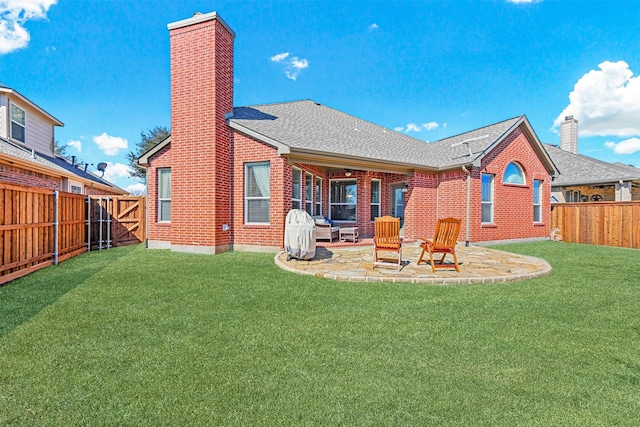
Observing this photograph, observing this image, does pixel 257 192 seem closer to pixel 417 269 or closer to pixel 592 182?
pixel 417 269

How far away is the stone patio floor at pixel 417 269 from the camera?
225 inches

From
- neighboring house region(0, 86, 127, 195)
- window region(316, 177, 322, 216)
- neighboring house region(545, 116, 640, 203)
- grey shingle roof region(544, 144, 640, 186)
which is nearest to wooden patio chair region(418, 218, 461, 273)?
window region(316, 177, 322, 216)

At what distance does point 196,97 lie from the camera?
9352 millimetres

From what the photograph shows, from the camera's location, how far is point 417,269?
21.3 feet

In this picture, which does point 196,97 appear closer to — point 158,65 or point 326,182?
point 326,182

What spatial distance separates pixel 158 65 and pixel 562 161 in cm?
2561

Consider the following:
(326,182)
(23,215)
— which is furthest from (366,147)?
(23,215)

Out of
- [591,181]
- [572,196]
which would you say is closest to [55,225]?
[591,181]

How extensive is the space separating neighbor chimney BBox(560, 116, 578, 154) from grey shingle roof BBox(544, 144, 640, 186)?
209 centimetres

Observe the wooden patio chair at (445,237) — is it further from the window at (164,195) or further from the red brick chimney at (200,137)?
the window at (164,195)

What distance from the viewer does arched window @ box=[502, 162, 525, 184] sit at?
12.2 meters

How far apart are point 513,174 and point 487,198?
1.96 metres

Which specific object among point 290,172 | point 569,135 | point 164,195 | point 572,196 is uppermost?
point 569,135

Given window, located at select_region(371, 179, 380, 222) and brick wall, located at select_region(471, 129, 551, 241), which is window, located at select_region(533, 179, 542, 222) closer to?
brick wall, located at select_region(471, 129, 551, 241)
